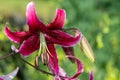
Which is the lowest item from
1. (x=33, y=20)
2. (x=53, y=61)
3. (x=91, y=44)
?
(x=91, y=44)

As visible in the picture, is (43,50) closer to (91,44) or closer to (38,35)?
(38,35)

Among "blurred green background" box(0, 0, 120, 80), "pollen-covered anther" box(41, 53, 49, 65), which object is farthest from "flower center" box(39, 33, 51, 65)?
"blurred green background" box(0, 0, 120, 80)

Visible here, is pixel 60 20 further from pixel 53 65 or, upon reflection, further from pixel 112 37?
pixel 112 37

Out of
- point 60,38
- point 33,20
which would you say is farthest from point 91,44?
point 33,20

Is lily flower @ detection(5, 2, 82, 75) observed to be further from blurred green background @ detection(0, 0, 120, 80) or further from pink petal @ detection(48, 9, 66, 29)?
blurred green background @ detection(0, 0, 120, 80)

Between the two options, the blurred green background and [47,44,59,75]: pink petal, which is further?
the blurred green background

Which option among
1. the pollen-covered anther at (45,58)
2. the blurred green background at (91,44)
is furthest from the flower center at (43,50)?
the blurred green background at (91,44)
